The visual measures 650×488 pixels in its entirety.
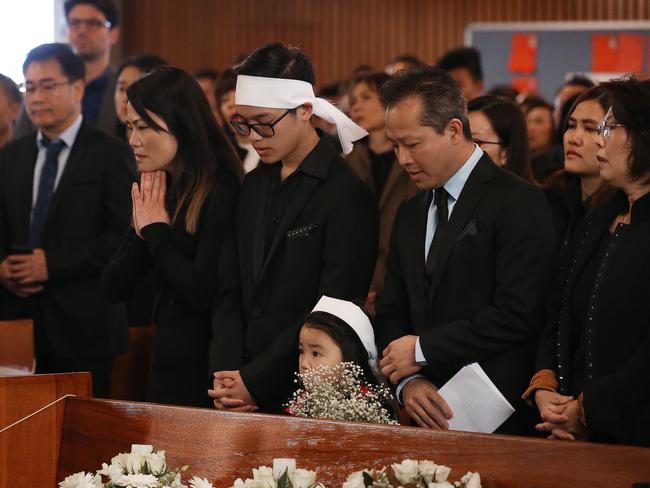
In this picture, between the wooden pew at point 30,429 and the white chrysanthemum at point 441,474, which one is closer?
the white chrysanthemum at point 441,474

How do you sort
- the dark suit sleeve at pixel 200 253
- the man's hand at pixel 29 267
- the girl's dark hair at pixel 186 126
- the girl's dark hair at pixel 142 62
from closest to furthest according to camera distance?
the dark suit sleeve at pixel 200 253 < the girl's dark hair at pixel 186 126 < the man's hand at pixel 29 267 < the girl's dark hair at pixel 142 62

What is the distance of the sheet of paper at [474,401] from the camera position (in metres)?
2.87

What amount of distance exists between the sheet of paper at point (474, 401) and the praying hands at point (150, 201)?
1159mm

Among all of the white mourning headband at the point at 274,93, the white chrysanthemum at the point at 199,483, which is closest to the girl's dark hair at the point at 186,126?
the white mourning headband at the point at 274,93

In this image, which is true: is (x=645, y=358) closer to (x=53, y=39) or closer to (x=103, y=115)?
(x=103, y=115)

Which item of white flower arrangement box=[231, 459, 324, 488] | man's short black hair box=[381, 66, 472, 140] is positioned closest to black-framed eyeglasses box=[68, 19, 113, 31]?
man's short black hair box=[381, 66, 472, 140]

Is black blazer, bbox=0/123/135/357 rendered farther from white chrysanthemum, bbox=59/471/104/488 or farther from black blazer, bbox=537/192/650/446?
black blazer, bbox=537/192/650/446

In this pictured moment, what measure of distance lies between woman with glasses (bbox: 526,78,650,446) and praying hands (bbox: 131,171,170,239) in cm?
134

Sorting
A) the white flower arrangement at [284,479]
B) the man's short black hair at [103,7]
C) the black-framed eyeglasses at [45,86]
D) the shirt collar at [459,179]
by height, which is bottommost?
the white flower arrangement at [284,479]

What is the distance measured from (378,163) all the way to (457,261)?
1.82 metres

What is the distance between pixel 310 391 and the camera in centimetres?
283

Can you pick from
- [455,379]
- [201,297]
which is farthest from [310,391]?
[201,297]

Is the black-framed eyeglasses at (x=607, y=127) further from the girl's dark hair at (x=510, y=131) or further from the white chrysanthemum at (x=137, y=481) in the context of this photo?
the white chrysanthemum at (x=137, y=481)

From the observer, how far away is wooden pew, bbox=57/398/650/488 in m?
2.26
